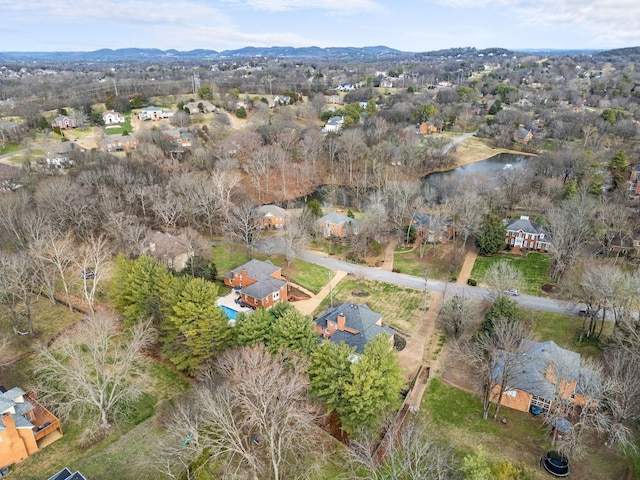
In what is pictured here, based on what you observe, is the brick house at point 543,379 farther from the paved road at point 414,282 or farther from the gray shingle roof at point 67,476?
Answer: the gray shingle roof at point 67,476

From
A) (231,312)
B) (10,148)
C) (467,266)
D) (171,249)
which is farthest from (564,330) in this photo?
(10,148)

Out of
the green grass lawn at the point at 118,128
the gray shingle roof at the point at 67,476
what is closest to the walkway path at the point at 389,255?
the gray shingle roof at the point at 67,476

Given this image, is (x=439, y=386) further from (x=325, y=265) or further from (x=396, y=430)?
(x=325, y=265)

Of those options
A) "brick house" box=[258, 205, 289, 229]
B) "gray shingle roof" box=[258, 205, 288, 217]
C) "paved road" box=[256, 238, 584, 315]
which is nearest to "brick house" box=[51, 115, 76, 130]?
"gray shingle roof" box=[258, 205, 288, 217]

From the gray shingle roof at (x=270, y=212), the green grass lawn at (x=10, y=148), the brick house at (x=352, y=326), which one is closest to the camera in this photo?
the brick house at (x=352, y=326)

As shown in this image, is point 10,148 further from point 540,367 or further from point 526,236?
point 540,367

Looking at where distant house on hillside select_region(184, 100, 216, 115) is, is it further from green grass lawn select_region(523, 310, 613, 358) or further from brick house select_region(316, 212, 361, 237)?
green grass lawn select_region(523, 310, 613, 358)
